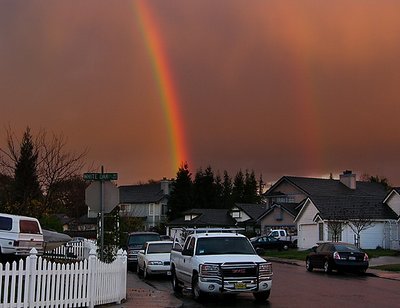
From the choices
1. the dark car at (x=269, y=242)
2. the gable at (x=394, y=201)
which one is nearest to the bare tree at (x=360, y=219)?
the gable at (x=394, y=201)

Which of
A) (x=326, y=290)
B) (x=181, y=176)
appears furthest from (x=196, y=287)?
(x=181, y=176)

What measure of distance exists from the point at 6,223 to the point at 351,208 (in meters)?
41.4

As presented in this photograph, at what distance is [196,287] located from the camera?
1789cm

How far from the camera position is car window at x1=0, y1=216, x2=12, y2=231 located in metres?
A: 23.6

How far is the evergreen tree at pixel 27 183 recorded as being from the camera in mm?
33406

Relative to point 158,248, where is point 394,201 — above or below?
above

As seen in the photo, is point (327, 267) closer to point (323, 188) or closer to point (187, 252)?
point (187, 252)

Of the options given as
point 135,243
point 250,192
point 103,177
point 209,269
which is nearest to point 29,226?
point 103,177

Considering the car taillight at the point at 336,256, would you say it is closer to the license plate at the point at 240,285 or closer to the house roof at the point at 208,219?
the license plate at the point at 240,285

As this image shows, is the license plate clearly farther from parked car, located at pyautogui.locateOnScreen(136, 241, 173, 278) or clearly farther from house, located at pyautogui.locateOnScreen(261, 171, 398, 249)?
house, located at pyautogui.locateOnScreen(261, 171, 398, 249)

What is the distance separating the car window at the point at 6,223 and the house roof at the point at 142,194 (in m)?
79.1

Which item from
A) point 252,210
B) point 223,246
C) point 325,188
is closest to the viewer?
point 223,246

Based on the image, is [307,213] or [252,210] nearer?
[307,213]

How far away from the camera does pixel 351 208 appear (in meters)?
59.2
